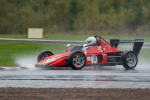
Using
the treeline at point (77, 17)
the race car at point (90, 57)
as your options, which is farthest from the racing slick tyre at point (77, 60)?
the treeline at point (77, 17)

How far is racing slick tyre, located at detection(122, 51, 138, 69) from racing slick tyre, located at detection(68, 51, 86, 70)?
1.90 metres

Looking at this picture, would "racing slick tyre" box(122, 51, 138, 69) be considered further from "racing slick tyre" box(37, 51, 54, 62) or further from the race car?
"racing slick tyre" box(37, 51, 54, 62)

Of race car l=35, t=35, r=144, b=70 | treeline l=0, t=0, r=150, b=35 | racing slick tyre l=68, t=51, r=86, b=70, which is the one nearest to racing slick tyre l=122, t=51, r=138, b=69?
race car l=35, t=35, r=144, b=70

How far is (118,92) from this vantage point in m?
9.07

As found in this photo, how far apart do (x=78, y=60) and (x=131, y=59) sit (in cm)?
260

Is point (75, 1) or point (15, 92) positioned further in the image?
point (75, 1)

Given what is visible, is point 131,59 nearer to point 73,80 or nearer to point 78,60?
point 78,60

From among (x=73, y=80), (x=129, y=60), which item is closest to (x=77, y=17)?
(x=129, y=60)

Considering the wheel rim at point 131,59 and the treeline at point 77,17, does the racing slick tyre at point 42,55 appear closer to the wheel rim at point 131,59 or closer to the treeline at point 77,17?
the wheel rim at point 131,59

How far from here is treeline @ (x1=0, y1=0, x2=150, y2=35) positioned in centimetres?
5988

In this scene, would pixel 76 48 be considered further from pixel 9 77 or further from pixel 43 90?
pixel 43 90

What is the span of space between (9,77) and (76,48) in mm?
4626

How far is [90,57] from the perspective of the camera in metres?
15.4

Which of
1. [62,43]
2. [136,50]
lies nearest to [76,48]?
[136,50]
